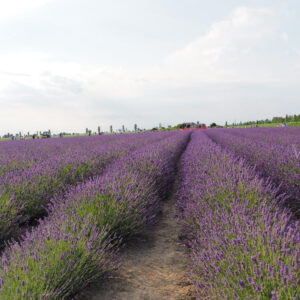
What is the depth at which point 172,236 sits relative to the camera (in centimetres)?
300

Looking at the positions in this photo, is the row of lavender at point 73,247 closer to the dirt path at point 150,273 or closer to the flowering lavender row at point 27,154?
the dirt path at point 150,273

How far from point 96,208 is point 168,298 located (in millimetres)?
1074

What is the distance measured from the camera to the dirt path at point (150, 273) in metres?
1.91

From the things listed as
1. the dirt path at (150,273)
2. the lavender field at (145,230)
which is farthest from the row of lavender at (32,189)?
the dirt path at (150,273)

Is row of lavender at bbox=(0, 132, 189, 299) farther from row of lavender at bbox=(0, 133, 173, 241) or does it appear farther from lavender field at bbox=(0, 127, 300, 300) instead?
row of lavender at bbox=(0, 133, 173, 241)

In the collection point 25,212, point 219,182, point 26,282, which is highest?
point 219,182

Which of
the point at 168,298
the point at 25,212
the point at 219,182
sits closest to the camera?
Answer: the point at 168,298

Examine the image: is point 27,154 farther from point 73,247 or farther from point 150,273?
point 73,247

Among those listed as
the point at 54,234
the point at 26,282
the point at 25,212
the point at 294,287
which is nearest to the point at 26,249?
the point at 54,234

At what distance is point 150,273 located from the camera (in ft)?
7.27

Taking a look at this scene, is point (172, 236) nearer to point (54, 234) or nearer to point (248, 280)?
point (54, 234)

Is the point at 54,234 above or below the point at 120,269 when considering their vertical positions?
above

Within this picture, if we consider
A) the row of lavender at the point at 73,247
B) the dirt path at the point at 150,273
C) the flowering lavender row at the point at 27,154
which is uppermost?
the flowering lavender row at the point at 27,154

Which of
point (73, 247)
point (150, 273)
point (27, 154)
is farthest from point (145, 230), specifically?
point (27, 154)
